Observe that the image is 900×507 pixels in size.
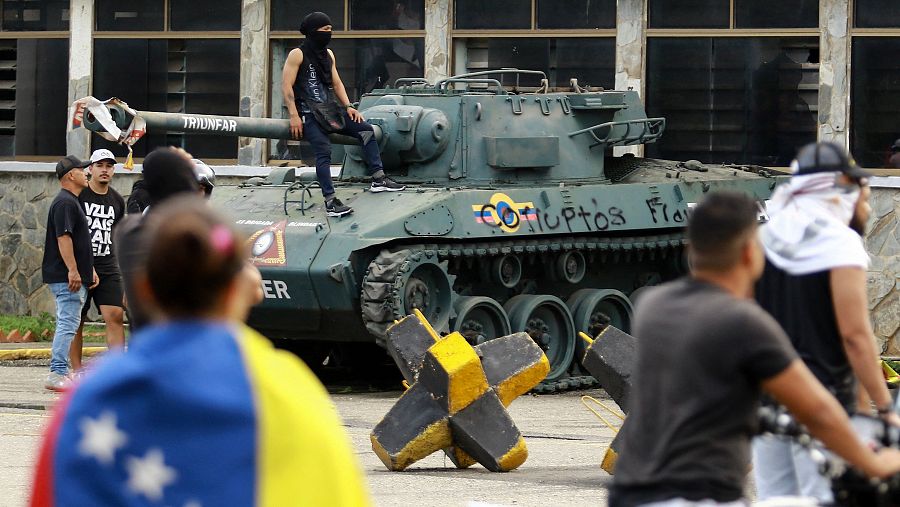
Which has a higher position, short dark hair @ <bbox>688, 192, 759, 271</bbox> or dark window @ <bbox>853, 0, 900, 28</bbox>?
dark window @ <bbox>853, 0, 900, 28</bbox>

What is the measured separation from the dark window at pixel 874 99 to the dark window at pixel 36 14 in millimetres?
9654

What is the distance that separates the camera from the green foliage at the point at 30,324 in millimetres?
18266

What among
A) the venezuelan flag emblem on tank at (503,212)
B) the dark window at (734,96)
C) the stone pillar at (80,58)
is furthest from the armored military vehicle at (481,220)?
the stone pillar at (80,58)

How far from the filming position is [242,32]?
20609mm

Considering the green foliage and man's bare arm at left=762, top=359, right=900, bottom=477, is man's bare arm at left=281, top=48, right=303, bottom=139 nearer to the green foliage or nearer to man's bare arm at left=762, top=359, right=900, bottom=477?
the green foliage

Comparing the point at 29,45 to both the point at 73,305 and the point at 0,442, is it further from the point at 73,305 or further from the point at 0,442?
the point at 0,442

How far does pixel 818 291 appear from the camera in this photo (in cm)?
511

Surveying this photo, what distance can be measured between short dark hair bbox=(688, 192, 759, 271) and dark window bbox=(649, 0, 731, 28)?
50.2 ft

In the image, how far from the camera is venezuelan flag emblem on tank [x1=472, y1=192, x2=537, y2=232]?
1410 cm

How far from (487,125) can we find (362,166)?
48.6 inches

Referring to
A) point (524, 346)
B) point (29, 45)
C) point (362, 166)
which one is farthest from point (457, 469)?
point (29, 45)

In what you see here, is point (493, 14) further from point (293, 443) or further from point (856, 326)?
point (293, 443)

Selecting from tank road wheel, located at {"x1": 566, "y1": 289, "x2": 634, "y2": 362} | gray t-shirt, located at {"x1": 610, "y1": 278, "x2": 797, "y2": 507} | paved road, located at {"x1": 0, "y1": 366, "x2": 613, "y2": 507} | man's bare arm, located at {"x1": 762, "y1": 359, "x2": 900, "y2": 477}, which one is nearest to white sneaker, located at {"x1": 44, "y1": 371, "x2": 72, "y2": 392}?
paved road, located at {"x1": 0, "y1": 366, "x2": 613, "y2": 507}

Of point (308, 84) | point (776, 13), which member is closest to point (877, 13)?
point (776, 13)
